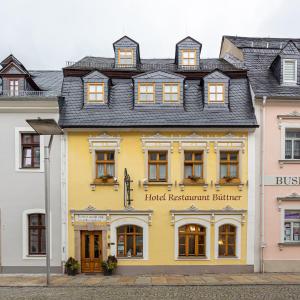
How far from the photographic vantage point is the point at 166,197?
1539cm

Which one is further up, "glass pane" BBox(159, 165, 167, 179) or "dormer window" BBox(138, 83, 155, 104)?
"dormer window" BBox(138, 83, 155, 104)

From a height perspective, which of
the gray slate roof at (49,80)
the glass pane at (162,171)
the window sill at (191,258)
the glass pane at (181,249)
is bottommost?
the window sill at (191,258)

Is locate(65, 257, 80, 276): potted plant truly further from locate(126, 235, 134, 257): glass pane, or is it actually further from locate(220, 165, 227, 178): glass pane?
locate(220, 165, 227, 178): glass pane

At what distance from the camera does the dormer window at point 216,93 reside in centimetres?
1573

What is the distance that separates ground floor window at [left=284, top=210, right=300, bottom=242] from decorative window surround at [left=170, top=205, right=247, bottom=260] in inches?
81.9

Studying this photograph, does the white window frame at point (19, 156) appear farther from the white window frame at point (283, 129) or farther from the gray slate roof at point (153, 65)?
the white window frame at point (283, 129)

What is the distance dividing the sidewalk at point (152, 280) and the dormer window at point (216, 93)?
799 centimetres

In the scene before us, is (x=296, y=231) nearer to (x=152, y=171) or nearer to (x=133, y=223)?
(x=152, y=171)

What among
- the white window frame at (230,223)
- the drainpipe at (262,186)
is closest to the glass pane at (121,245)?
the white window frame at (230,223)

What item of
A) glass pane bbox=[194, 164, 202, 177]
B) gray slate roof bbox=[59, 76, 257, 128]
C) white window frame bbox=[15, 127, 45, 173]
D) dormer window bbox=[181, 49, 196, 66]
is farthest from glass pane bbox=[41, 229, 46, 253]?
dormer window bbox=[181, 49, 196, 66]

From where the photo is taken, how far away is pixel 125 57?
1712 cm

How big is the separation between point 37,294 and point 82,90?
9025 millimetres

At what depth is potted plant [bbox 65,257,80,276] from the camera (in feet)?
48.8

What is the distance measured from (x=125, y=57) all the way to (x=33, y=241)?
1010cm
